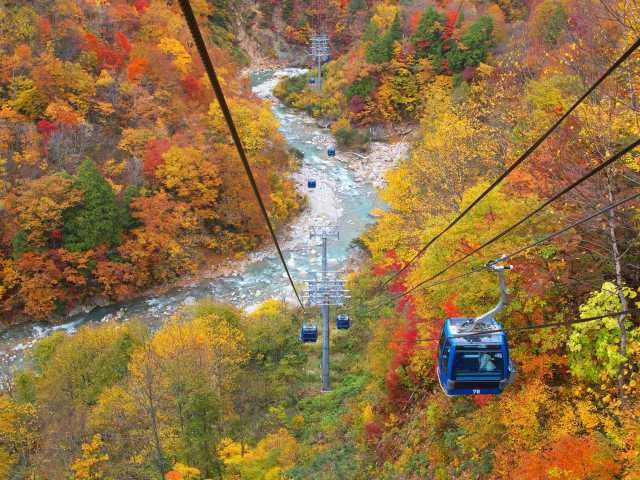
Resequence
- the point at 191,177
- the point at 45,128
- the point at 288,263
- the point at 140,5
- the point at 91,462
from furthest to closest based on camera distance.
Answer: the point at 140,5
the point at 288,263
the point at 191,177
the point at 45,128
the point at 91,462

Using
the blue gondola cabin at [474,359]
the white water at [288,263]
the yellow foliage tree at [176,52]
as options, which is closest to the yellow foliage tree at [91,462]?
the white water at [288,263]

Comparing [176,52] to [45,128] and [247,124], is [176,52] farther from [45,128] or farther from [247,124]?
[45,128]

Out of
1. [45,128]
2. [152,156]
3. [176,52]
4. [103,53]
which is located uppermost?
[103,53]

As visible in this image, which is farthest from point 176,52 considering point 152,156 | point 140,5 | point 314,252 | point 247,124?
point 314,252

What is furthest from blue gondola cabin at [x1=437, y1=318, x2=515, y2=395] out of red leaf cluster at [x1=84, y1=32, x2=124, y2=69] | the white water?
red leaf cluster at [x1=84, y1=32, x2=124, y2=69]

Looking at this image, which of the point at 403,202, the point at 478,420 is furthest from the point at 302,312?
the point at 478,420

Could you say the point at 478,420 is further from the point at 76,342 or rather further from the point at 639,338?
the point at 76,342
